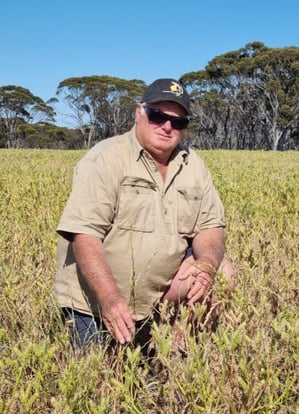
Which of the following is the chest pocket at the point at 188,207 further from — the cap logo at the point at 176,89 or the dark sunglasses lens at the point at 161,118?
the cap logo at the point at 176,89

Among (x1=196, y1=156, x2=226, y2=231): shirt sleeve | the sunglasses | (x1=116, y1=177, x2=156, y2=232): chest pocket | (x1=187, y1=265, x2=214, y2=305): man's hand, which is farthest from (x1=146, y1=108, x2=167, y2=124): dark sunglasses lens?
(x1=187, y1=265, x2=214, y2=305): man's hand

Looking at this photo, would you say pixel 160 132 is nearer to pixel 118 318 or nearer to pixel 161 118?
pixel 161 118

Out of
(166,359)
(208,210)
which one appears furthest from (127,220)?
(166,359)

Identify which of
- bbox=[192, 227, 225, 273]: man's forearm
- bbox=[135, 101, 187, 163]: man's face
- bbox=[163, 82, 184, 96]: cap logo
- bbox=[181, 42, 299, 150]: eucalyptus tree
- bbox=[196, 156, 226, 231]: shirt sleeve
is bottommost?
bbox=[192, 227, 225, 273]: man's forearm

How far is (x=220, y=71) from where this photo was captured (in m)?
51.7

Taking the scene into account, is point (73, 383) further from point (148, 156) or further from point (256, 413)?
point (148, 156)

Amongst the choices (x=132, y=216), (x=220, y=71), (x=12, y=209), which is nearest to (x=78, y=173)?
(x=132, y=216)

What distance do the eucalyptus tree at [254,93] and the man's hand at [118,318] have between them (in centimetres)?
4597

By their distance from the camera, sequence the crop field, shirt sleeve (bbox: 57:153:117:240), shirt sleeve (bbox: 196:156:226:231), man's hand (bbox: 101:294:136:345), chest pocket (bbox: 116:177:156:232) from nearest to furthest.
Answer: the crop field → man's hand (bbox: 101:294:136:345) → shirt sleeve (bbox: 57:153:117:240) → chest pocket (bbox: 116:177:156:232) → shirt sleeve (bbox: 196:156:226:231)

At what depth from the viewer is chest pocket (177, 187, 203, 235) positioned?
9.86 ft

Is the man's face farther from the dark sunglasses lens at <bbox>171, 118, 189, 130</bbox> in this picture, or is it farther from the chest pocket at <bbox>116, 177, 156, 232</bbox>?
the chest pocket at <bbox>116, 177, 156, 232</bbox>

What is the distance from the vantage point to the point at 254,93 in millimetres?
49719

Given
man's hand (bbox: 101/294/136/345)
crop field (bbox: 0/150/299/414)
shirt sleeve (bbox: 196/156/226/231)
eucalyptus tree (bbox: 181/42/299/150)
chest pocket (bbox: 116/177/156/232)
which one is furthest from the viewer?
eucalyptus tree (bbox: 181/42/299/150)

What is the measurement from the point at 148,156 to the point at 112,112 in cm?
5512
